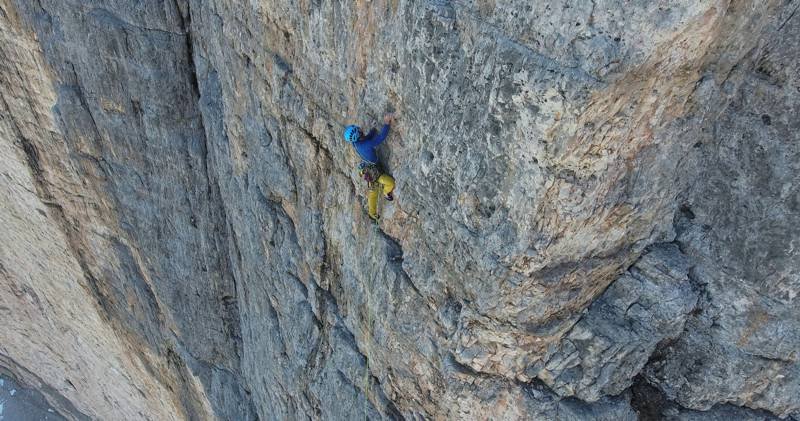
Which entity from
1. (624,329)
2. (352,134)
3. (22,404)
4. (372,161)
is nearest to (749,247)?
(624,329)

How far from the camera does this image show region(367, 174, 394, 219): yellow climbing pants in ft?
20.7

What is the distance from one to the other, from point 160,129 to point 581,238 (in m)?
9.55

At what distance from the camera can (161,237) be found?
12969 mm

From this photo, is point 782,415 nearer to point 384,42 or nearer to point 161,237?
point 384,42

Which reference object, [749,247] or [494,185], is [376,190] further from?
[749,247]

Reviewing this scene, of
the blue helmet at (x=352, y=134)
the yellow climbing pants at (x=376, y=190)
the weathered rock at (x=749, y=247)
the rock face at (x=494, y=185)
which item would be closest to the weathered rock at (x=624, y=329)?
the rock face at (x=494, y=185)

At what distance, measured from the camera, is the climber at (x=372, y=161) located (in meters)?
6.10

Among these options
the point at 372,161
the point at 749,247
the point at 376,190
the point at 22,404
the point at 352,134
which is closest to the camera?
the point at 749,247

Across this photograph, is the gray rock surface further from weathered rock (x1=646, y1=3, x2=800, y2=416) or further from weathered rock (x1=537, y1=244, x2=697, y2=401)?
weathered rock (x1=646, y1=3, x2=800, y2=416)

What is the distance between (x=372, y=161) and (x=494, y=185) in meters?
1.86

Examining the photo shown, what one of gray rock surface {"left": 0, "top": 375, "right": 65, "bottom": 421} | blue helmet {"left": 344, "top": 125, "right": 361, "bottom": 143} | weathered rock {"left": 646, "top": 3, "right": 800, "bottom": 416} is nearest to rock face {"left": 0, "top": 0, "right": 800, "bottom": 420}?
weathered rock {"left": 646, "top": 3, "right": 800, "bottom": 416}

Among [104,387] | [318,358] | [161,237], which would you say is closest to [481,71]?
[318,358]

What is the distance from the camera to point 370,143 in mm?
6148

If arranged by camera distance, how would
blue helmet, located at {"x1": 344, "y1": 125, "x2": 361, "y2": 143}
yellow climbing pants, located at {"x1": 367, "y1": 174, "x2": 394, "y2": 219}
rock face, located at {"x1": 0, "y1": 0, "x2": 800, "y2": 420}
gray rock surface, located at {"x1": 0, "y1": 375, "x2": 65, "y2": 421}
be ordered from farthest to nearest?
gray rock surface, located at {"x1": 0, "y1": 375, "x2": 65, "y2": 421}
yellow climbing pants, located at {"x1": 367, "y1": 174, "x2": 394, "y2": 219}
blue helmet, located at {"x1": 344, "y1": 125, "x2": 361, "y2": 143}
rock face, located at {"x1": 0, "y1": 0, "x2": 800, "y2": 420}
